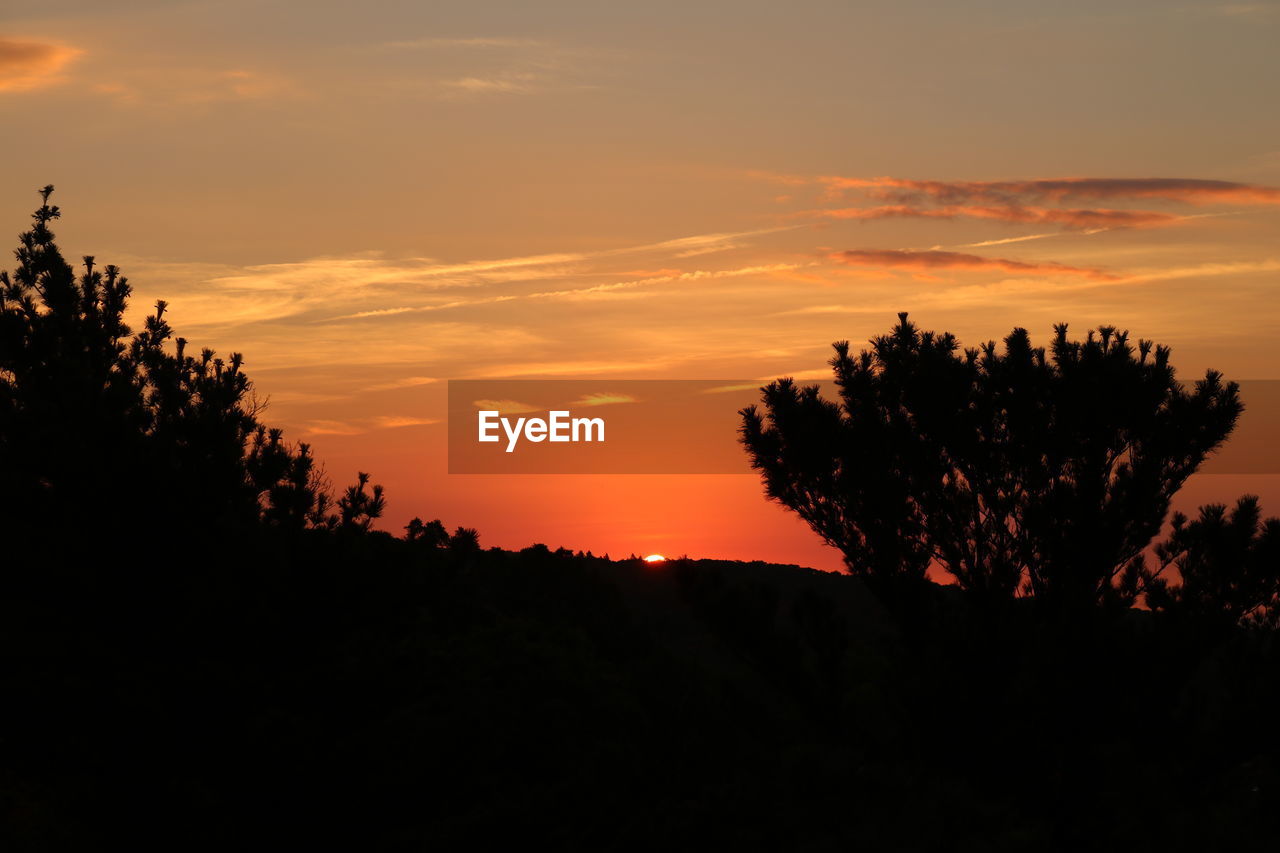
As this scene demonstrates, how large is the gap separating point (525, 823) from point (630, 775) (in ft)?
5.44

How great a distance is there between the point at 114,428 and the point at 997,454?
43.3 feet

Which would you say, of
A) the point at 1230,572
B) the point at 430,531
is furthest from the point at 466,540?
the point at 1230,572

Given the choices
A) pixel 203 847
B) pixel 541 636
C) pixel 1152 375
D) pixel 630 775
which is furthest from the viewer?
pixel 541 636

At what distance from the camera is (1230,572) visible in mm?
16281

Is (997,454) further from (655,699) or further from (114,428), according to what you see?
(114,428)

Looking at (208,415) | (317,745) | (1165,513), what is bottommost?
(317,745)

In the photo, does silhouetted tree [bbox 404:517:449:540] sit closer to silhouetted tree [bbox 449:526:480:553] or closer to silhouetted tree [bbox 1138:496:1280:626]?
silhouetted tree [bbox 449:526:480:553]

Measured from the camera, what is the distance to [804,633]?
16.1m

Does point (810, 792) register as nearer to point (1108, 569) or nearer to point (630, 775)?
point (630, 775)

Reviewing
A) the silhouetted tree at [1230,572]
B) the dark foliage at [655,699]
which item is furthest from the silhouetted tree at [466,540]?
the silhouetted tree at [1230,572]

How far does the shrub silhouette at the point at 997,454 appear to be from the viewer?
62.3 feet

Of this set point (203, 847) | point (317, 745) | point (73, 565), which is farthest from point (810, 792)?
point (73, 565)

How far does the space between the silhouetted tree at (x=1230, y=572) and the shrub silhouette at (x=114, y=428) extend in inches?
500

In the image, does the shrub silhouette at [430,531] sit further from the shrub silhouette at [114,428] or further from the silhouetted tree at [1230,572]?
the silhouetted tree at [1230,572]
